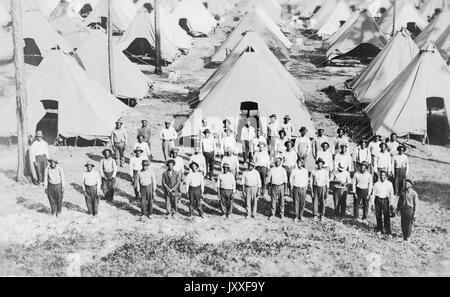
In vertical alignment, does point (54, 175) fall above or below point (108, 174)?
above

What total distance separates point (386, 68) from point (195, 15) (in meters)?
23.7

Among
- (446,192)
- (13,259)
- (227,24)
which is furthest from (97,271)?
(227,24)

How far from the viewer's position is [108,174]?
43.8 ft

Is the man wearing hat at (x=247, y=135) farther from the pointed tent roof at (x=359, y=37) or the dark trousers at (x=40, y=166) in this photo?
the pointed tent roof at (x=359, y=37)

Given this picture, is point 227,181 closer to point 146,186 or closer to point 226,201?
point 226,201

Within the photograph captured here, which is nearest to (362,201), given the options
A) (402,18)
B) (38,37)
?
(38,37)

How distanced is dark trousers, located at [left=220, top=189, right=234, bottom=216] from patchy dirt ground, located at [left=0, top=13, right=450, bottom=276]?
0.24 metres

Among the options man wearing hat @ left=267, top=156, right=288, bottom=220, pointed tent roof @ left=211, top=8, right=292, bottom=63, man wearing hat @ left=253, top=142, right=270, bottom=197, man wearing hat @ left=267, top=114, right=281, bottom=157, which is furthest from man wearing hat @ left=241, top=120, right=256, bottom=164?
pointed tent roof @ left=211, top=8, right=292, bottom=63

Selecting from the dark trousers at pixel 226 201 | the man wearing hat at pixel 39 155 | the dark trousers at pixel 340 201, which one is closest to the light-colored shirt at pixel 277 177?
the dark trousers at pixel 226 201

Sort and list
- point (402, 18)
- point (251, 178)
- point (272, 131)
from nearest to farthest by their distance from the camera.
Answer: point (251, 178)
point (272, 131)
point (402, 18)

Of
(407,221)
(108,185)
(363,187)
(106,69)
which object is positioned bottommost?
(407,221)

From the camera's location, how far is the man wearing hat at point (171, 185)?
1252 cm
